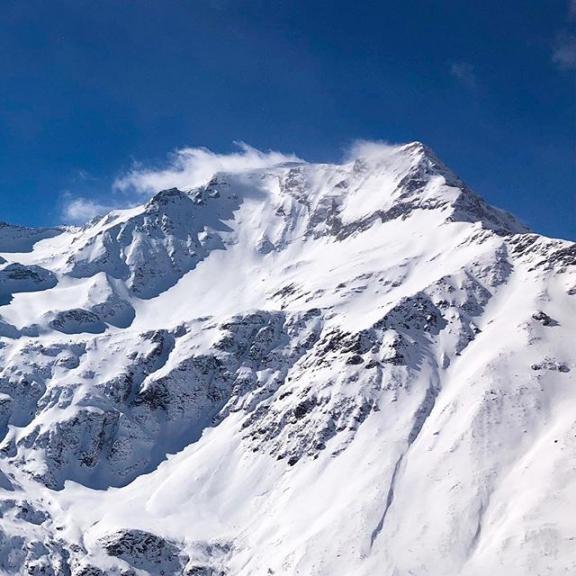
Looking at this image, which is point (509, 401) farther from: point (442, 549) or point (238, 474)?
point (238, 474)

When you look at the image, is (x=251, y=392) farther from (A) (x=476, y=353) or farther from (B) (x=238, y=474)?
(A) (x=476, y=353)

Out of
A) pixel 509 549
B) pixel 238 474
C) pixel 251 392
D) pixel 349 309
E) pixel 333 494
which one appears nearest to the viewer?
pixel 509 549

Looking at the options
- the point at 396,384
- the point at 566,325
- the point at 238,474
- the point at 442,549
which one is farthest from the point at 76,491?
the point at 566,325

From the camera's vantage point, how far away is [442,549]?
116250 millimetres

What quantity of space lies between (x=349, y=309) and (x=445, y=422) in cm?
6028

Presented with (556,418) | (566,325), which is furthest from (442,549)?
(566,325)

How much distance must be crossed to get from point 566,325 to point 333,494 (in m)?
66.9

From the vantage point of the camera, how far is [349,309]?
656ft

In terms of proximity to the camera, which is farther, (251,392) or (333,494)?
(251,392)

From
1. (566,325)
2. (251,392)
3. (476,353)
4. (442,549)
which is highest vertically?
(566,325)

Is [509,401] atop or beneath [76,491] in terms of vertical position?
atop

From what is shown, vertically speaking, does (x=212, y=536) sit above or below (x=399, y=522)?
below

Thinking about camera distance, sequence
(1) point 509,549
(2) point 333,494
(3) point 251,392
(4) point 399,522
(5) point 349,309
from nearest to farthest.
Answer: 1. (1) point 509,549
2. (4) point 399,522
3. (2) point 333,494
4. (3) point 251,392
5. (5) point 349,309

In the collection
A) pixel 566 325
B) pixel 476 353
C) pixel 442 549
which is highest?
pixel 566 325
